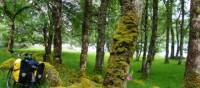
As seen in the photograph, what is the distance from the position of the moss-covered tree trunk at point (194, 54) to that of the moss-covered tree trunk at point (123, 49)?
12.3ft

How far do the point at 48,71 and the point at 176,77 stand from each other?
22.4 metres

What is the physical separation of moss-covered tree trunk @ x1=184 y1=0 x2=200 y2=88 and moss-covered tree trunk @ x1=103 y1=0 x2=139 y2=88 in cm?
373

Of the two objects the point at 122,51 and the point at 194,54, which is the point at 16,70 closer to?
the point at 194,54

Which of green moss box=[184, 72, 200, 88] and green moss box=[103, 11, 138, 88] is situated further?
green moss box=[184, 72, 200, 88]

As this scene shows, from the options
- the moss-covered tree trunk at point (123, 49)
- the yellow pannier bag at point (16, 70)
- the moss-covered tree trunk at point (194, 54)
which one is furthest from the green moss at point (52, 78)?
the moss-covered tree trunk at point (123, 49)

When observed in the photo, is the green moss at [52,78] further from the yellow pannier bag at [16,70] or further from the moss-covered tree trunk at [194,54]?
the moss-covered tree trunk at [194,54]

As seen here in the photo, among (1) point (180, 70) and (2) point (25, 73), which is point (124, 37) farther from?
(1) point (180, 70)

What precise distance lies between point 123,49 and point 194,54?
393cm

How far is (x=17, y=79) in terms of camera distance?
1500 centimetres

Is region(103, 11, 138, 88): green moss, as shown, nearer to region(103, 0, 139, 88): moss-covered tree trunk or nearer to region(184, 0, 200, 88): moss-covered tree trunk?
region(103, 0, 139, 88): moss-covered tree trunk

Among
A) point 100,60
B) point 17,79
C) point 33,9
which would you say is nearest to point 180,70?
point 100,60

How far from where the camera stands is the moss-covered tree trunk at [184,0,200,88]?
11836mm

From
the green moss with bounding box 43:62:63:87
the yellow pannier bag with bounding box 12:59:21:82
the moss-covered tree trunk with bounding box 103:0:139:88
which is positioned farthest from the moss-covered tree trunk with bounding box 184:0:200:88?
the green moss with bounding box 43:62:63:87

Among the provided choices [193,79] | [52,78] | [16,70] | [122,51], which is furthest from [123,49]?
[52,78]
